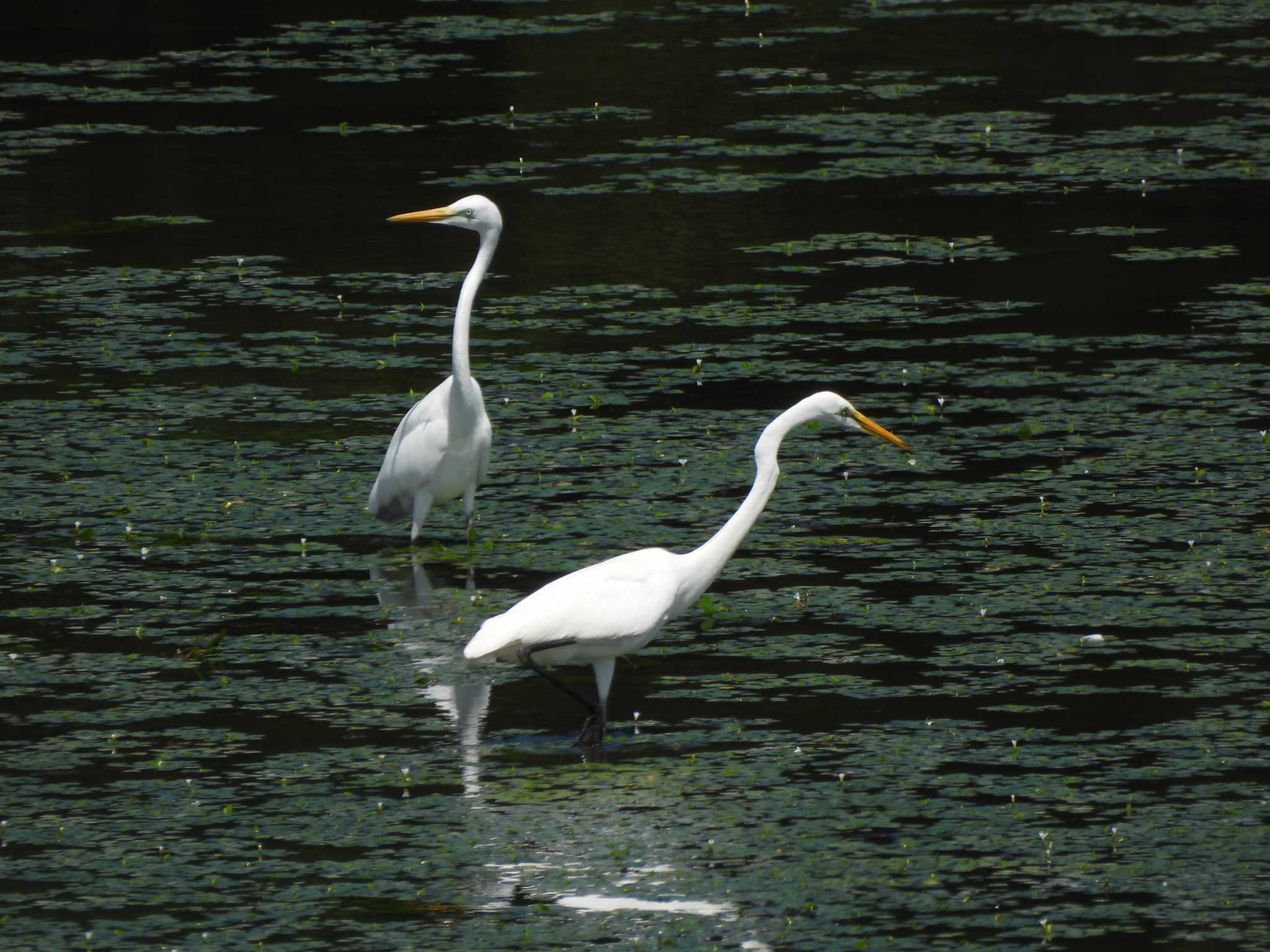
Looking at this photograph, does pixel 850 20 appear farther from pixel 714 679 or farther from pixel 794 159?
pixel 714 679

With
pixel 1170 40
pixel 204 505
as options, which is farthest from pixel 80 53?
pixel 204 505

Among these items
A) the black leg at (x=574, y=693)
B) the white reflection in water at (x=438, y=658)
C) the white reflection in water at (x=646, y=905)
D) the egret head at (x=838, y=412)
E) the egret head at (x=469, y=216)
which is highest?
the egret head at (x=469, y=216)

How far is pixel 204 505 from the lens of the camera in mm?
10320

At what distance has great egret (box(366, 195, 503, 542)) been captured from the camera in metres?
9.77

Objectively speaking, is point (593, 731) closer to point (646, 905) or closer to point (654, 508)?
point (646, 905)

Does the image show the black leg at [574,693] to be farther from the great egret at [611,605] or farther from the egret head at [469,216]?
the egret head at [469,216]

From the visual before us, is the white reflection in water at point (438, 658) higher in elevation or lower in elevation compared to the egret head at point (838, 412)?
lower

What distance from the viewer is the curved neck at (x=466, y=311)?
9844 mm

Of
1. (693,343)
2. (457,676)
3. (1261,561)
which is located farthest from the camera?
(693,343)

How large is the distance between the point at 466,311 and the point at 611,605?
2718 mm

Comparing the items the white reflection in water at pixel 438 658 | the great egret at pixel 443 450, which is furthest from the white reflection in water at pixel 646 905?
the great egret at pixel 443 450

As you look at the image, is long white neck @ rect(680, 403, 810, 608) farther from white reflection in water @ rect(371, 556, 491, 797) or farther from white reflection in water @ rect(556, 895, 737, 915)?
white reflection in water @ rect(556, 895, 737, 915)

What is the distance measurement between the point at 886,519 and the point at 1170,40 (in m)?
13.3

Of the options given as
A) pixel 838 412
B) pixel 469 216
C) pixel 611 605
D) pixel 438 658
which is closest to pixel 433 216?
pixel 469 216
